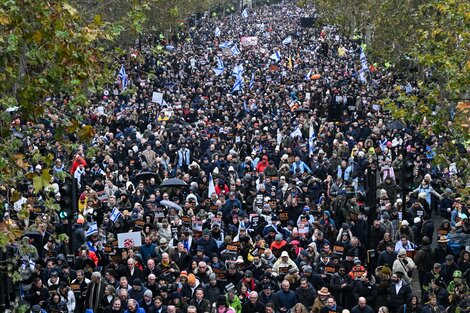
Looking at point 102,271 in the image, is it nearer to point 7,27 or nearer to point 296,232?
point 296,232

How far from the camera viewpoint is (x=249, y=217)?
22.8 m

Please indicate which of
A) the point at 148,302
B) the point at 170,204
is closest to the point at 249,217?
the point at 170,204

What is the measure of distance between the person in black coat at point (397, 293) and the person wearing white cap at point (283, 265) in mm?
1814

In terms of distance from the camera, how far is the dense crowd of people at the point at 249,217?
59.2 ft

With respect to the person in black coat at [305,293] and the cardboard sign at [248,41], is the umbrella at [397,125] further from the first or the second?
the cardboard sign at [248,41]

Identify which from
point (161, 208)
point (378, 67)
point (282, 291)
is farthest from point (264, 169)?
point (378, 67)

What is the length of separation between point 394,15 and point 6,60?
29.4 m

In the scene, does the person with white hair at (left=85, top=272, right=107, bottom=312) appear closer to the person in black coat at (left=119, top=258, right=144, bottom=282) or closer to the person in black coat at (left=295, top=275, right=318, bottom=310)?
the person in black coat at (left=119, top=258, right=144, bottom=282)

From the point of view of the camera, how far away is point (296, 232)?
20.7 meters

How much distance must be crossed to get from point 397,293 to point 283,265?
2081 millimetres

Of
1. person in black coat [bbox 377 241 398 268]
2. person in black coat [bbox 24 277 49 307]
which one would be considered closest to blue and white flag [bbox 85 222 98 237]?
person in black coat [bbox 24 277 49 307]

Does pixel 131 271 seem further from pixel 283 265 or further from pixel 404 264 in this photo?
pixel 404 264

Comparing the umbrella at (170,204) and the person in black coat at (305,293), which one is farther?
the umbrella at (170,204)

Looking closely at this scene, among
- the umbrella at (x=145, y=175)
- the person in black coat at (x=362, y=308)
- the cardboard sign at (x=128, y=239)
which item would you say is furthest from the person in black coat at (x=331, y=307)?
the umbrella at (x=145, y=175)
